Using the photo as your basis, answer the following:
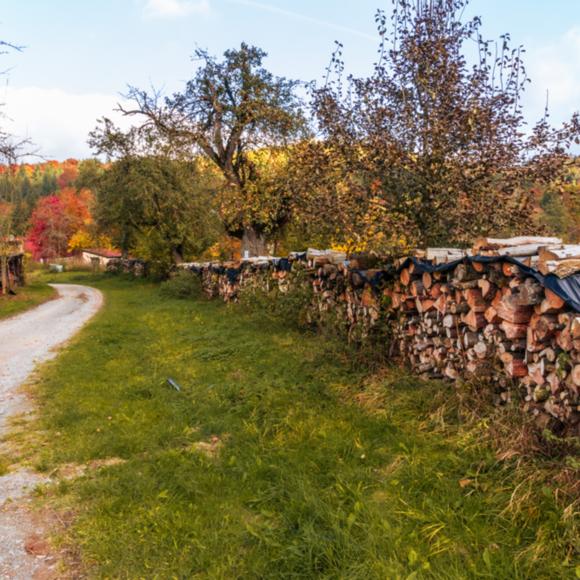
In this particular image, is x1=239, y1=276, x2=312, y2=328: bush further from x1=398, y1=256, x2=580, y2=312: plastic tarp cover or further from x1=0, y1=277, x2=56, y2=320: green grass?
x1=0, y1=277, x2=56, y2=320: green grass

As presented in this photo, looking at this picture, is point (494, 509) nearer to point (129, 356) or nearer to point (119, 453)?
point (119, 453)

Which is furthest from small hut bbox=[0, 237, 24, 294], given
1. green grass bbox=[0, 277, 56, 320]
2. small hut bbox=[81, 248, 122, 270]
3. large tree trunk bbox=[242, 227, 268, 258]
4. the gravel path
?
small hut bbox=[81, 248, 122, 270]

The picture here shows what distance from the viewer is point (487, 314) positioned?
4.22 meters

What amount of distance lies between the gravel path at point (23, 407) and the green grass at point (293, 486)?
0.69 ft

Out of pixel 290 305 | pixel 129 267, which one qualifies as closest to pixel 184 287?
pixel 290 305

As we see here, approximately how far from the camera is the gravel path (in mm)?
2787

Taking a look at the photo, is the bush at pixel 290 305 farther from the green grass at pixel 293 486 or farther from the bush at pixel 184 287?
the bush at pixel 184 287

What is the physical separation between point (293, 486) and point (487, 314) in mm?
2299

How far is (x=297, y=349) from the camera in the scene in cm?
748

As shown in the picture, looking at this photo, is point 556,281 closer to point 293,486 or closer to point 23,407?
point 293,486

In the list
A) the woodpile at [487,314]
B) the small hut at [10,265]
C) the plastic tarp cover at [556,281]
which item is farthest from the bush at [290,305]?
the small hut at [10,265]

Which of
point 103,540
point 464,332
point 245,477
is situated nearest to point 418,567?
point 245,477

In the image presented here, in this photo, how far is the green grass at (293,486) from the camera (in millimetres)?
2600

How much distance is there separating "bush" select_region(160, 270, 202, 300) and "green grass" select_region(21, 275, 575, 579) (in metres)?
12.4
